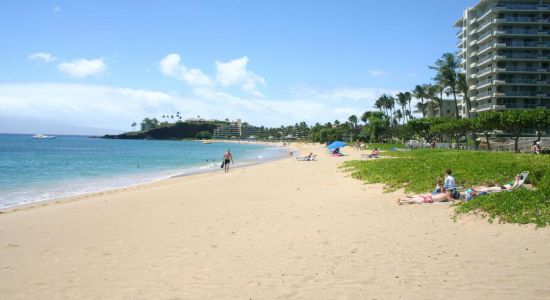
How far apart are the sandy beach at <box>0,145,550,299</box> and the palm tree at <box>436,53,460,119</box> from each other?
67178 mm

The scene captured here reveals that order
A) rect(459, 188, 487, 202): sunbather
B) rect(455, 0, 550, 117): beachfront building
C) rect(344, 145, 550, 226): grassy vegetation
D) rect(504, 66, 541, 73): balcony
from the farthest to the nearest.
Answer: rect(504, 66, 541, 73): balcony < rect(455, 0, 550, 117): beachfront building < rect(459, 188, 487, 202): sunbather < rect(344, 145, 550, 226): grassy vegetation

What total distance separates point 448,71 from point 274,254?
7342 cm

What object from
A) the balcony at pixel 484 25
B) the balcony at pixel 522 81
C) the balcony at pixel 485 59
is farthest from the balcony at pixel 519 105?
the balcony at pixel 484 25

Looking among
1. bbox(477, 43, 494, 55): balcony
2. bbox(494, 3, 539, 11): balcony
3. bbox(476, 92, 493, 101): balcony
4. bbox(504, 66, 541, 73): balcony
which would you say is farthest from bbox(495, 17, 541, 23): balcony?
bbox(476, 92, 493, 101): balcony

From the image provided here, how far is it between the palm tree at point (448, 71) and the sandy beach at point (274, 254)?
6718 cm

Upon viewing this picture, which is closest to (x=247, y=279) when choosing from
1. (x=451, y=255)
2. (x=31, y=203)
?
(x=451, y=255)

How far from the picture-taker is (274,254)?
27.2 ft

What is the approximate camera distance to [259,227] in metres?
10.8

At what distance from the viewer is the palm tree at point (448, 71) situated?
7362 centimetres

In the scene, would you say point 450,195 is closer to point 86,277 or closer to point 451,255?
point 451,255

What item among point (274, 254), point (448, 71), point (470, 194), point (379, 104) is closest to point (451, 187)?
point (470, 194)

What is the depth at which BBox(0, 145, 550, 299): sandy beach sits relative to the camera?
638 centimetres

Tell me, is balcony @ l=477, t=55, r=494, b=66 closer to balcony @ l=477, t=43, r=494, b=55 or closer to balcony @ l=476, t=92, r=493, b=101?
balcony @ l=477, t=43, r=494, b=55

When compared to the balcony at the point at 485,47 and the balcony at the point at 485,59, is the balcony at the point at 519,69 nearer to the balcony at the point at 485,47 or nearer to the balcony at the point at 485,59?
the balcony at the point at 485,59
